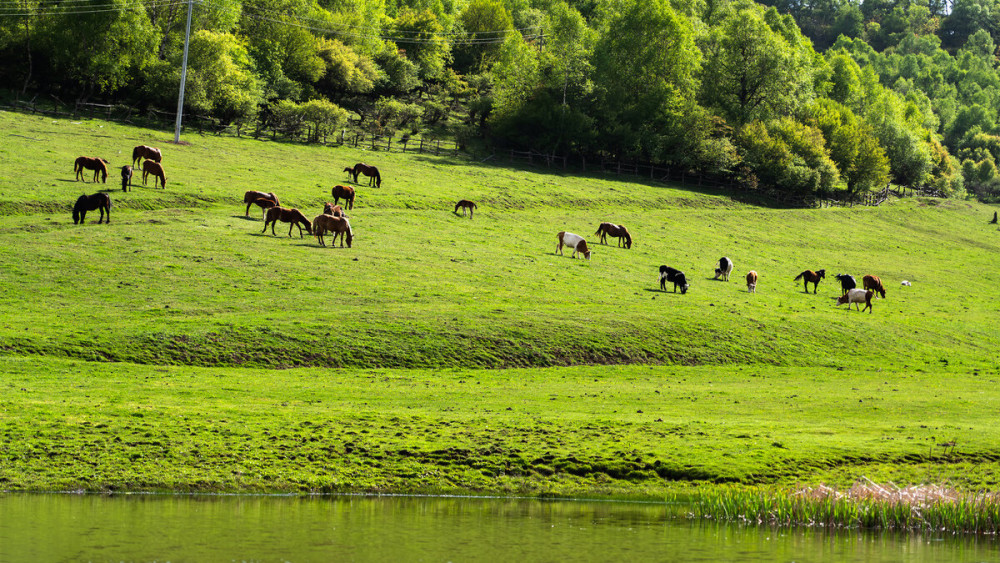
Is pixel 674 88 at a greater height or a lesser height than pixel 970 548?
greater

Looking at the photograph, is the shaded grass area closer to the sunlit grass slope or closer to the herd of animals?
the sunlit grass slope

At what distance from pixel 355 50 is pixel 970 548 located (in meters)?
111

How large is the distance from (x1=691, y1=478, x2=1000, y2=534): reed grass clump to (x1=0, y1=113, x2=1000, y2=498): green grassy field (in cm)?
230

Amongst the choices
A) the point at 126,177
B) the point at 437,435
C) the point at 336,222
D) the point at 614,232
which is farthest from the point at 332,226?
the point at 437,435

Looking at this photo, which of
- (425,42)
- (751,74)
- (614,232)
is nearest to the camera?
(614,232)

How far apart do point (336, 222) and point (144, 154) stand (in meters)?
19.4

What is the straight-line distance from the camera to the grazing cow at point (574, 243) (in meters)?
55.1

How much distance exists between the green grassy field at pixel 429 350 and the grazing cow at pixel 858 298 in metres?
1.33

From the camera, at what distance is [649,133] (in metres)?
99.2

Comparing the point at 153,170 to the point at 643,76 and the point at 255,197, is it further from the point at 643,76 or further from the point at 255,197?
the point at 643,76

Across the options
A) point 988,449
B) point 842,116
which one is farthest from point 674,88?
point 988,449

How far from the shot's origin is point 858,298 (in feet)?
168

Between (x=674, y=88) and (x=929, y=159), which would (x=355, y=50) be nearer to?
(x=674, y=88)

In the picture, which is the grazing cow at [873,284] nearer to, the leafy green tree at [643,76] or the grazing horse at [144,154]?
the leafy green tree at [643,76]
